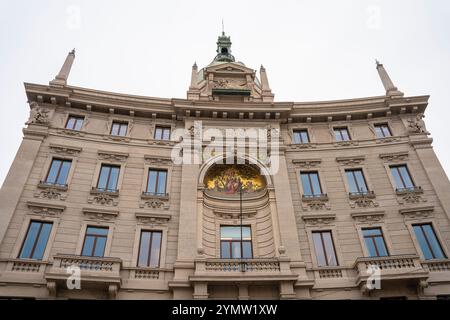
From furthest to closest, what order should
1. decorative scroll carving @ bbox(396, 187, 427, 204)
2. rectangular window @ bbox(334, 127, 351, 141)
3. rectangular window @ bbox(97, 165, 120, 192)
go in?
rectangular window @ bbox(334, 127, 351, 141), rectangular window @ bbox(97, 165, 120, 192), decorative scroll carving @ bbox(396, 187, 427, 204)

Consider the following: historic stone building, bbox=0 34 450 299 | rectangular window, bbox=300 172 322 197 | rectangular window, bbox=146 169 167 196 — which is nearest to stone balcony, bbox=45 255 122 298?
historic stone building, bbox=0 34 450 299

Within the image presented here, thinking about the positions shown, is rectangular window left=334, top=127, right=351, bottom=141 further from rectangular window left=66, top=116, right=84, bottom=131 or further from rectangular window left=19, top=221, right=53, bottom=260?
rectangular window left=19, top=221, right=53, bottom=260

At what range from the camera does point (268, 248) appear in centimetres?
1883

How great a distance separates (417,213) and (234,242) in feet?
35.6

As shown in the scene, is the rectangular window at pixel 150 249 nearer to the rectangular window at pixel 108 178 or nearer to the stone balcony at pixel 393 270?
the rectangular window at pixel 108 178

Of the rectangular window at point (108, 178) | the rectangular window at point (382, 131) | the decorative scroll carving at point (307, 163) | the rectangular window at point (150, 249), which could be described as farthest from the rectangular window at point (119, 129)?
the rectangular window at point (382, 131)

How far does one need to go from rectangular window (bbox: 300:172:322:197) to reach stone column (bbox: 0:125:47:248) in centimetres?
1689

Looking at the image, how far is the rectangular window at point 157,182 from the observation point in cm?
2038

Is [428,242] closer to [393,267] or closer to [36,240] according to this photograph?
[393,267]

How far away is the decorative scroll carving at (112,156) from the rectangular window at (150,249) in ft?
18.4

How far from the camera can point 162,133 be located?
23.6m

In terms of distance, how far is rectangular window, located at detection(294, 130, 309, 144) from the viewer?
23.8 meters

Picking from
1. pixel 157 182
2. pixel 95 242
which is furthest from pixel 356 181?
pixel 95 242
